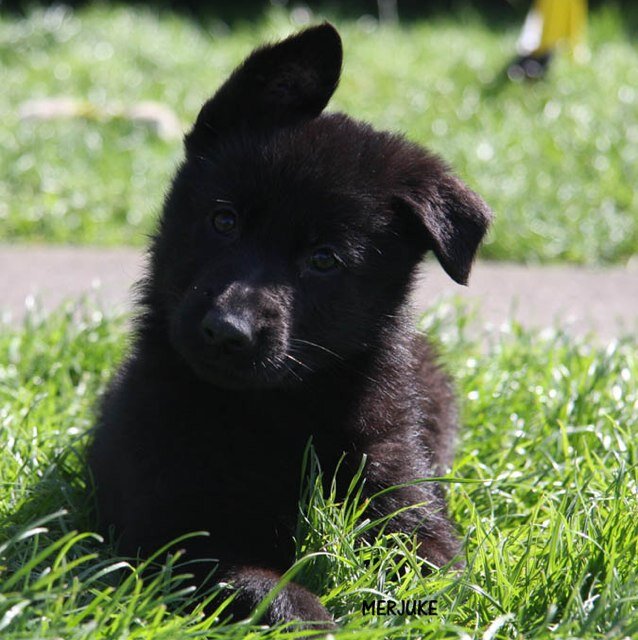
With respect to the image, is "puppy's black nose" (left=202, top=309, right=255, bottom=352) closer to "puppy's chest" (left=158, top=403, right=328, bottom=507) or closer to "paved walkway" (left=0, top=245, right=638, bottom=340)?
"puppy's chest" (left=158, top=403, right=328, bottom=507)

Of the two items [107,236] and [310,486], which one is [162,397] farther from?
[107,236]

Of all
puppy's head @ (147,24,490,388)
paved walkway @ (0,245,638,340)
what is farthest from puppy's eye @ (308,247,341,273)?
paved walkway @ (0,245,638,340)

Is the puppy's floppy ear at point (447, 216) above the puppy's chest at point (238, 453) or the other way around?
above

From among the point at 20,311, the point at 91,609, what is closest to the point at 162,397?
the point at 91,609

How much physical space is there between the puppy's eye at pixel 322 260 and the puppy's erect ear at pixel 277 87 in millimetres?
443

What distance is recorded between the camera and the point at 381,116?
287 inches

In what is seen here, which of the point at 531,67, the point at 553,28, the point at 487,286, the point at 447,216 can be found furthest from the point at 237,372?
the point at 553,28

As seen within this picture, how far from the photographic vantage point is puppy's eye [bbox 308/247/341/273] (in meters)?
2.73

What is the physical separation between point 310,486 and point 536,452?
0.97m

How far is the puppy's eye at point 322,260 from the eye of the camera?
2729mm

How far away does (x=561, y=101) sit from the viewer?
746 centimetres

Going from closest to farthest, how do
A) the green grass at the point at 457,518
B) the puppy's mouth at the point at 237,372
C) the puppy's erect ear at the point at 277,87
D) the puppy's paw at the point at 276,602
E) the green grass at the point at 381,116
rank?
1. the green grass at the point at 457,518
2. the puppy's paw at the point at 276,602
3. the puppy's mouth at the point at 237,372
4. the puppy's erect ear at the point at 277,87
5. the green grass at the point at 381,116

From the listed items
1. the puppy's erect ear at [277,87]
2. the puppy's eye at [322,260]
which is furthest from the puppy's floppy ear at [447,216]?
the puppy's erect ear at [277,87]

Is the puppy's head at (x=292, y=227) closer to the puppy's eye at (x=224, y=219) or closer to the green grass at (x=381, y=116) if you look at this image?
the puppy's eye at (x=224, y=219)
